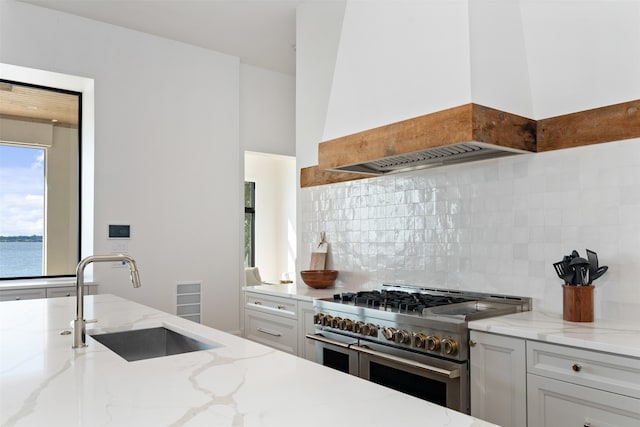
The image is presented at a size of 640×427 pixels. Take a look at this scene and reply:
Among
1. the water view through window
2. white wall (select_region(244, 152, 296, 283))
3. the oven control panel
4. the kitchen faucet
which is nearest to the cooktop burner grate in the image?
the oven control panel

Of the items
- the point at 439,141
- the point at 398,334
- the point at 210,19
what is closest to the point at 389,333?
the point at 398,334

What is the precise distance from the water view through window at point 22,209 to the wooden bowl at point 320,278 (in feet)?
8.91

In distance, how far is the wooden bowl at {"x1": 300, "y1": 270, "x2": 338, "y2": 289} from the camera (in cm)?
370

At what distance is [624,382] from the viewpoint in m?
1.71

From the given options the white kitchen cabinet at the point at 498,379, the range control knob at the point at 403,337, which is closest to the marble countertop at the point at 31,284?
the range control knob at the point at 403,337

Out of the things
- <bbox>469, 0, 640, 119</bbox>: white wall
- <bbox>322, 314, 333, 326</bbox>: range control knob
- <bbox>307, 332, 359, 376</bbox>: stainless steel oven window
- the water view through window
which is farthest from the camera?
the water view through window

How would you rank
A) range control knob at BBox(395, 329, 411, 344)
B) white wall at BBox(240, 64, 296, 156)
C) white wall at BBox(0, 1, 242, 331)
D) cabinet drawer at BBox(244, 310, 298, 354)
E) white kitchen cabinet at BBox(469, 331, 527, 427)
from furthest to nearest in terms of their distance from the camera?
white wall at BBox(240, 64, 296, 156) → white wall at BBox(0, 1, 242, 331) → cabinet drawer at BBox(244, 310, 298, 354) → range control knob at BBox(395, 329, 411, 344) → white kitchen cabinet at BBox(469, 331, 527, 427)

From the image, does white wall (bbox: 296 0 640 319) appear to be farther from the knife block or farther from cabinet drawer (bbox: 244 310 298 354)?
cabinet drawer (bbox: 244 310 298 354)

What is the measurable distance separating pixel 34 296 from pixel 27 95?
6.42 ft

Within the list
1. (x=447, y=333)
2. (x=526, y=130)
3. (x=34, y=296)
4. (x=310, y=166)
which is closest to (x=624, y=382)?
(x=447, y=333)

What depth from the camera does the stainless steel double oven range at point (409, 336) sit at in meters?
2.20

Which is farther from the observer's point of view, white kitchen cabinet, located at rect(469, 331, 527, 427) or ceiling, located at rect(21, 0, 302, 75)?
ceiling, located at rect(21, 0, 302, 75)

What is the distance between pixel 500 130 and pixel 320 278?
1826mm

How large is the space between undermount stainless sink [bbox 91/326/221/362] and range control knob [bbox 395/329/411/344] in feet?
3.29
